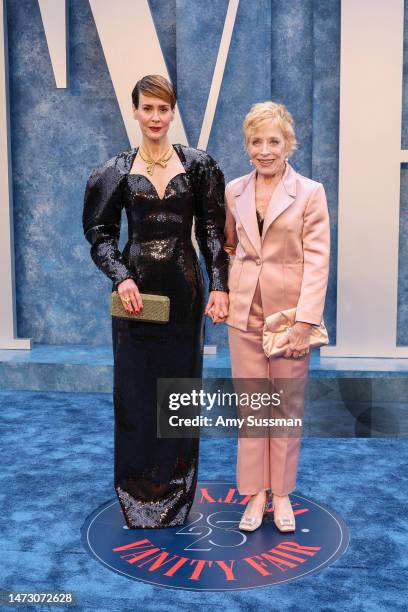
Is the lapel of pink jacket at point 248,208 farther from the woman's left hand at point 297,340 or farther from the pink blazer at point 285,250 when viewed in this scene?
the woman's left hand at point 297,340

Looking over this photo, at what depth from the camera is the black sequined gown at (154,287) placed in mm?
2963

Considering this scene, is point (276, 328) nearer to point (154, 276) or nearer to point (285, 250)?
point (285, 250)

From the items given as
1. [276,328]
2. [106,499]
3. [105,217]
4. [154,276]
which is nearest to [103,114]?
[105,217]

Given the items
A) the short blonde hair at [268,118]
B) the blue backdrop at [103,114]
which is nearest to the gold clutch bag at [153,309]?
the short blonde hair at [268,118]

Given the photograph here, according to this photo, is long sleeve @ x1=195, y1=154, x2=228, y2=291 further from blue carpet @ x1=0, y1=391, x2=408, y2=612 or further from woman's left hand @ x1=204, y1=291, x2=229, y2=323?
blue carpet @ x1=0, y1=391, x2=408, y2=612

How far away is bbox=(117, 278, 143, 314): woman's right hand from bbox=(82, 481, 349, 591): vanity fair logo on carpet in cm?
99

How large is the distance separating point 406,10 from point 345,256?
1.92 m

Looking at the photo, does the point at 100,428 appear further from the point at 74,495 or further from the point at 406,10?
the point at 406,10

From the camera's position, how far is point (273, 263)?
288 cm

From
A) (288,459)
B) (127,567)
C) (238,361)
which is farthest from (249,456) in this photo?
(127,567)

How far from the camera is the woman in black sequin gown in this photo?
294 cm

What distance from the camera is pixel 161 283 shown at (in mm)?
2988

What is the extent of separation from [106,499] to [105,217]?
142 centimetres

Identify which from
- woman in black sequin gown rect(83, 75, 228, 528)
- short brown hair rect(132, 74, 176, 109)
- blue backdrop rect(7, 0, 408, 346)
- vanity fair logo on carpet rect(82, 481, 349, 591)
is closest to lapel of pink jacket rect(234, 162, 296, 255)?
woman in black sequin gown rect(83, 75, 228, 528)
